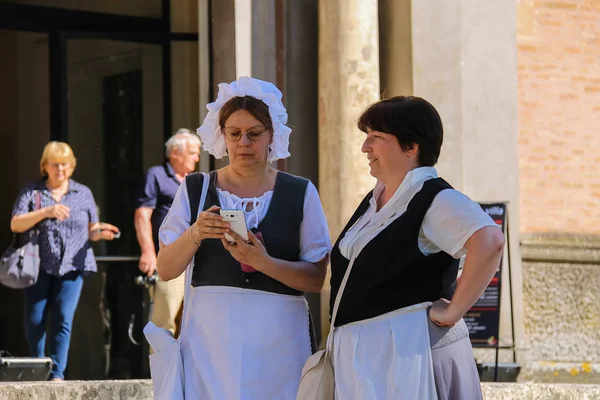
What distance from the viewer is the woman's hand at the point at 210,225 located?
4.28 m

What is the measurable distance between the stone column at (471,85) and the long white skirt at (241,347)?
5112mm

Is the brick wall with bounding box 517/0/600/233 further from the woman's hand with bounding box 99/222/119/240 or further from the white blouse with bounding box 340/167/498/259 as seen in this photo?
the white blouse with bounding box 340/167/498/259

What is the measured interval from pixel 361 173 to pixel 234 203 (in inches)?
186

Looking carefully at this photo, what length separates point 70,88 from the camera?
34.0ft

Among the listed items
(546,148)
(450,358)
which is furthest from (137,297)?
(450,358)

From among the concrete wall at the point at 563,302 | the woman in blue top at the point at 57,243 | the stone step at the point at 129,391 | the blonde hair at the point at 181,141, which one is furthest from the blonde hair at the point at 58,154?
the concrete wall at the point at 563,302

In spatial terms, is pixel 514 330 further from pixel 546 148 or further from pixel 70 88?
pixel 70 88

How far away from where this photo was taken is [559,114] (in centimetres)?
1038

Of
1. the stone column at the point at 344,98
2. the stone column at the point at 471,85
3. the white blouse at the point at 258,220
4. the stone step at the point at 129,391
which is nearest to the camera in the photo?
the white blouse at the point at 258,220

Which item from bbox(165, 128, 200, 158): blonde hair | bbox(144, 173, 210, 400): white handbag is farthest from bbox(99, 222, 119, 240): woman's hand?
bbox(144, 173, 210, 400): white handbag

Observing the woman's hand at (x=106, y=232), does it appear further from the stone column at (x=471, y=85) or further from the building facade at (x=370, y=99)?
the stone column at (x=471, y=85)

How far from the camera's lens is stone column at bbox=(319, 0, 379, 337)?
9.21 meters

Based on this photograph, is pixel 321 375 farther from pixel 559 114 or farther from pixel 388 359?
pixel 559 114

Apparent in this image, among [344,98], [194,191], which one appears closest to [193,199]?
[194,191]
